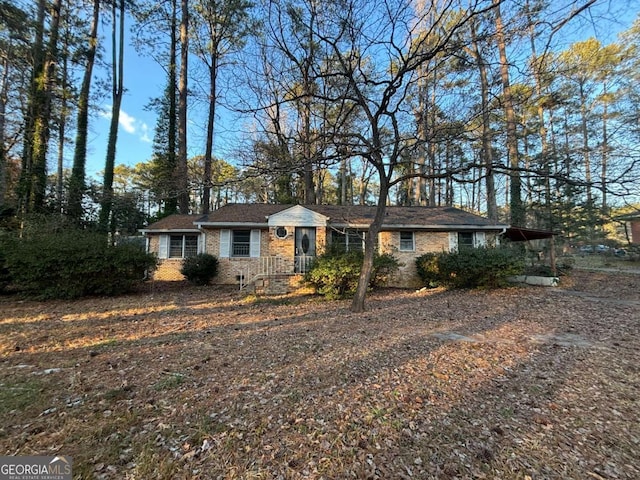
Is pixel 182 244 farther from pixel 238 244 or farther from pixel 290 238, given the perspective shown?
pixel 290 238

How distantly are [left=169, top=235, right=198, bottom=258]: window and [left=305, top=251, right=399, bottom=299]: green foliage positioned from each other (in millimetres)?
6722

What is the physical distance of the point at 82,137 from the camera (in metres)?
17.0

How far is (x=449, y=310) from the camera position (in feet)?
25.8

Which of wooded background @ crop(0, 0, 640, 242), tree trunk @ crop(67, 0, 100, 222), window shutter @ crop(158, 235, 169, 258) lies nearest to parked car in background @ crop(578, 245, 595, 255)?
wooded background @ crop(0, 0, 640, 242)

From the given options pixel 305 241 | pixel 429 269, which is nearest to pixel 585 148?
pixel 429 269

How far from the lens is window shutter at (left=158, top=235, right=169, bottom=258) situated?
13.9 metres

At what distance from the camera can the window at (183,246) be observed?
1399 cm

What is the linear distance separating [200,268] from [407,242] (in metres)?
9.37

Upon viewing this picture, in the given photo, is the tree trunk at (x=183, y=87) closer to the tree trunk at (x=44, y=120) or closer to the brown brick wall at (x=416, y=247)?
the tree trunk at (x=44, y=120)

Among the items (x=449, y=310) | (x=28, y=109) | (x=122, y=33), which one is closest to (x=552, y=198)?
(x=449, y=310)

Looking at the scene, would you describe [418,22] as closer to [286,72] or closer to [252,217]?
[286,72]

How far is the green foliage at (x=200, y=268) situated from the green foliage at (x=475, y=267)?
941 centimetres

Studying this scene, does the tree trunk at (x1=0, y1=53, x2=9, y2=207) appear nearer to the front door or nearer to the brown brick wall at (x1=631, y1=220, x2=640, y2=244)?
the front door

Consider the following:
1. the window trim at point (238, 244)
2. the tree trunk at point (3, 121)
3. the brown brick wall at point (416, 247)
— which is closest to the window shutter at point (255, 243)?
the window trim at point (238, 244)
